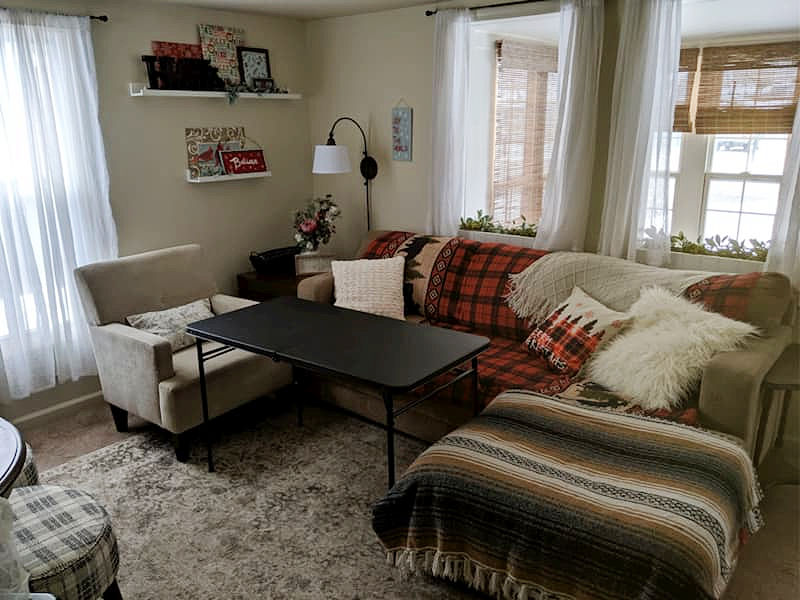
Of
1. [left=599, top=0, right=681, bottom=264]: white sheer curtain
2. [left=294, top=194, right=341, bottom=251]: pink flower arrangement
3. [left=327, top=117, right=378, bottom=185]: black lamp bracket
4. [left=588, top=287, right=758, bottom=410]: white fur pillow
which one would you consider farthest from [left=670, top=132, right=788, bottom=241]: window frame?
[left=294, top=194, right=341, bottom=251]: pink flower arrangement

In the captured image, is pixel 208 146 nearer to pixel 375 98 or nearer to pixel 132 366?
pixel 375 98

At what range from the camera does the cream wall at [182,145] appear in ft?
11.7

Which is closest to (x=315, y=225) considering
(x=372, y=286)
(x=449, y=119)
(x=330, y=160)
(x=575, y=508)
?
(x=330, y=160)

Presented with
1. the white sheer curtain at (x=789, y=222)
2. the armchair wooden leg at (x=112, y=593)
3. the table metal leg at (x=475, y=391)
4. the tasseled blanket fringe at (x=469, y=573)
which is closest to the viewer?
the tasseled blanket fringe at (x=469, y=573)

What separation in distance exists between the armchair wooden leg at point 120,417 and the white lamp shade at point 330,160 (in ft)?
6.32

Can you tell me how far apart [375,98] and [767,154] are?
283 cm

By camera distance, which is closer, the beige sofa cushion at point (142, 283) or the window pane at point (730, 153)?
the beige sofa cushion at point (142, 283)

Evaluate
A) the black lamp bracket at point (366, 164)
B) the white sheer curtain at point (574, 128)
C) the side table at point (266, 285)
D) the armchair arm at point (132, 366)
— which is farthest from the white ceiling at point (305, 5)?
the armchair arm at point (132, 366)

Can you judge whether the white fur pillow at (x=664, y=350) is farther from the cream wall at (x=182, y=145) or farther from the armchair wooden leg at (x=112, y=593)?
the cream wall at (x=182, y=145)

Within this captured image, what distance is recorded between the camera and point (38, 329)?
11.1 ft

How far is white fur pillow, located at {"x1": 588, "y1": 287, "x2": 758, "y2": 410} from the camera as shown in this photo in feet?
8.04

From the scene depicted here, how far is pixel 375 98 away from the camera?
4.29 metres

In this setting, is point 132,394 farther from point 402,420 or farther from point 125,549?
point 402,420

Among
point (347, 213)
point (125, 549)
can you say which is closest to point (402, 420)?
point (125, 549)
